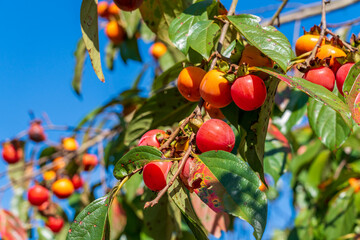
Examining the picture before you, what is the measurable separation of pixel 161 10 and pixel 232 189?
2.31ft

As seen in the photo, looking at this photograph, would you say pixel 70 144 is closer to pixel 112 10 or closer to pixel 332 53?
pixel 112 10

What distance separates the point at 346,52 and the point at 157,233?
64cm

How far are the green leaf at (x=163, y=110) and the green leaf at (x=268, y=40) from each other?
0.35 m

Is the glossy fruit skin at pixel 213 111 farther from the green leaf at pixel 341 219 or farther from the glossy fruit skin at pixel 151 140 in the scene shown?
the green leaf at pixel 341 219

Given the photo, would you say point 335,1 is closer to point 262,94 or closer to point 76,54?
point 76,54

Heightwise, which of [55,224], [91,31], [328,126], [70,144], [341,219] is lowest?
[341,219]

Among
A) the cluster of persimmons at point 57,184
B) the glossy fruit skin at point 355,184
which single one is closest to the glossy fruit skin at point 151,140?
the glossy fruit skin at point 355,184

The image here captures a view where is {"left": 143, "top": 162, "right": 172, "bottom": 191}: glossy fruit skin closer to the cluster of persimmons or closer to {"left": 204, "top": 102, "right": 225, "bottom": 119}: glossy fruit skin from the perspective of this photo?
{"left": 204, "top": 102, "right": 225, "bottom": 119}: glossy fruit skin

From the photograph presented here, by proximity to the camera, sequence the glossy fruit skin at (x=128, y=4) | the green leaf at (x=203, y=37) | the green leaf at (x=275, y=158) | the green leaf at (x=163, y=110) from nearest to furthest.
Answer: the green leaf at (x=203, y=37), the glossy fruit skin at (x=128, y=4), the green leaf at (x=163, y=110), the green leaf at (x=275, y=158)

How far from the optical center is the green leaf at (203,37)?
33.0 inches

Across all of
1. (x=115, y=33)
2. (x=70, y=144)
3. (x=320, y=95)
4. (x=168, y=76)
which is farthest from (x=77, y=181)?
(x=320, y=95)

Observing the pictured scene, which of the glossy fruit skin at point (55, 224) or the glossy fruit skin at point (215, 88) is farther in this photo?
the glossy fruit skin at point (55, 224)

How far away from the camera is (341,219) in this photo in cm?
195

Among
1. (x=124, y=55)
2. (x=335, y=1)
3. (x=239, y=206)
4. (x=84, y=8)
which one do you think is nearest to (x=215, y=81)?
(x=239, y=206)
